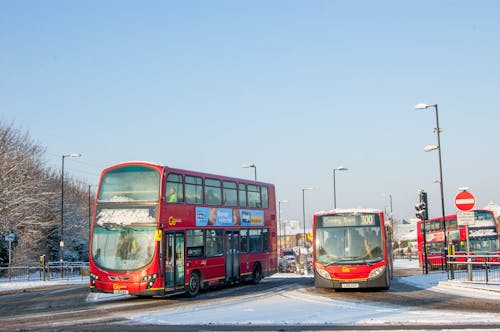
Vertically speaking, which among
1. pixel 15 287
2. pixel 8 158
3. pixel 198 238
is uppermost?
pixel 8 158

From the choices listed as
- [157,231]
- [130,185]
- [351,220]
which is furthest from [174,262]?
[351,220]

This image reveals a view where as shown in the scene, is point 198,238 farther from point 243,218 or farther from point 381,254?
point 381,254

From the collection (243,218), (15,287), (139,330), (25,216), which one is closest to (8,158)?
(25,216)

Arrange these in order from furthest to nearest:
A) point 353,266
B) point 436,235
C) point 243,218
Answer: point 436,235 → point 243,218 → point 353,266

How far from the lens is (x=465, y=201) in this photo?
22734 mm

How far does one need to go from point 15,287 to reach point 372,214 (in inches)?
749

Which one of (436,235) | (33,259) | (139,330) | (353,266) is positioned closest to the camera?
(139,330)

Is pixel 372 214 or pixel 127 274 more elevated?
pixel 372 214

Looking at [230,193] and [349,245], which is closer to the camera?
[349,245]

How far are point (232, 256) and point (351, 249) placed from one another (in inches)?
216

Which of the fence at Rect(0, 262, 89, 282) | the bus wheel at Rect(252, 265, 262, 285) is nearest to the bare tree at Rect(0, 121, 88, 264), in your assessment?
the fence at Rect(0, 262, 89, 282)

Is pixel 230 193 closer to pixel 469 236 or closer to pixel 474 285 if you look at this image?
pixel 474 285

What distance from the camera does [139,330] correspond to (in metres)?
12.5

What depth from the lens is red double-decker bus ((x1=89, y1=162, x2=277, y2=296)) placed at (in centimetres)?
1902
